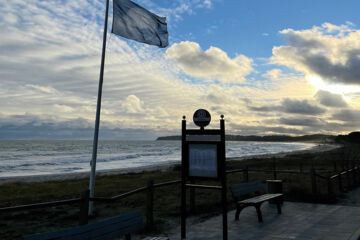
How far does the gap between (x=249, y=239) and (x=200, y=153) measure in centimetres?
203

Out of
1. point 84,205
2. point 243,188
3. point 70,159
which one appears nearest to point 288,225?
point 243,188

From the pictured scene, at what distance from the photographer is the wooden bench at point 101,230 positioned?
3.56 meters

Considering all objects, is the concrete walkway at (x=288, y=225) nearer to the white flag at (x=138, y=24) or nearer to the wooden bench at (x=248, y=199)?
the wooden bench at (x=248, y=199)

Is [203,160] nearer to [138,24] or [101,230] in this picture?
[101,230]

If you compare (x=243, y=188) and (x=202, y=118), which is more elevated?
(x=202, y=118)

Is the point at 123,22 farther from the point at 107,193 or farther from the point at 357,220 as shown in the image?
the point at 107,193

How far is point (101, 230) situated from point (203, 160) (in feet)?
9.20

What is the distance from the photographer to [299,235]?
21.4 ft

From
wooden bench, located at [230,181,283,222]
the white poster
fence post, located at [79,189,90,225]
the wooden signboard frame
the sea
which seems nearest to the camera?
fence post, located at [79,189,90,225]

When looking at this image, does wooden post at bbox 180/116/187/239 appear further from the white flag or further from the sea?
the sea

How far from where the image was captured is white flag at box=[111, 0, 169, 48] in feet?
30.2

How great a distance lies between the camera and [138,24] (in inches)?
376

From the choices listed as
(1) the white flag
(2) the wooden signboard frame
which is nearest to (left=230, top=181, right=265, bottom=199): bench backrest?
(2) the wooden signboard frame

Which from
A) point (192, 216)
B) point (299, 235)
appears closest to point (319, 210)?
point (299, 235)
